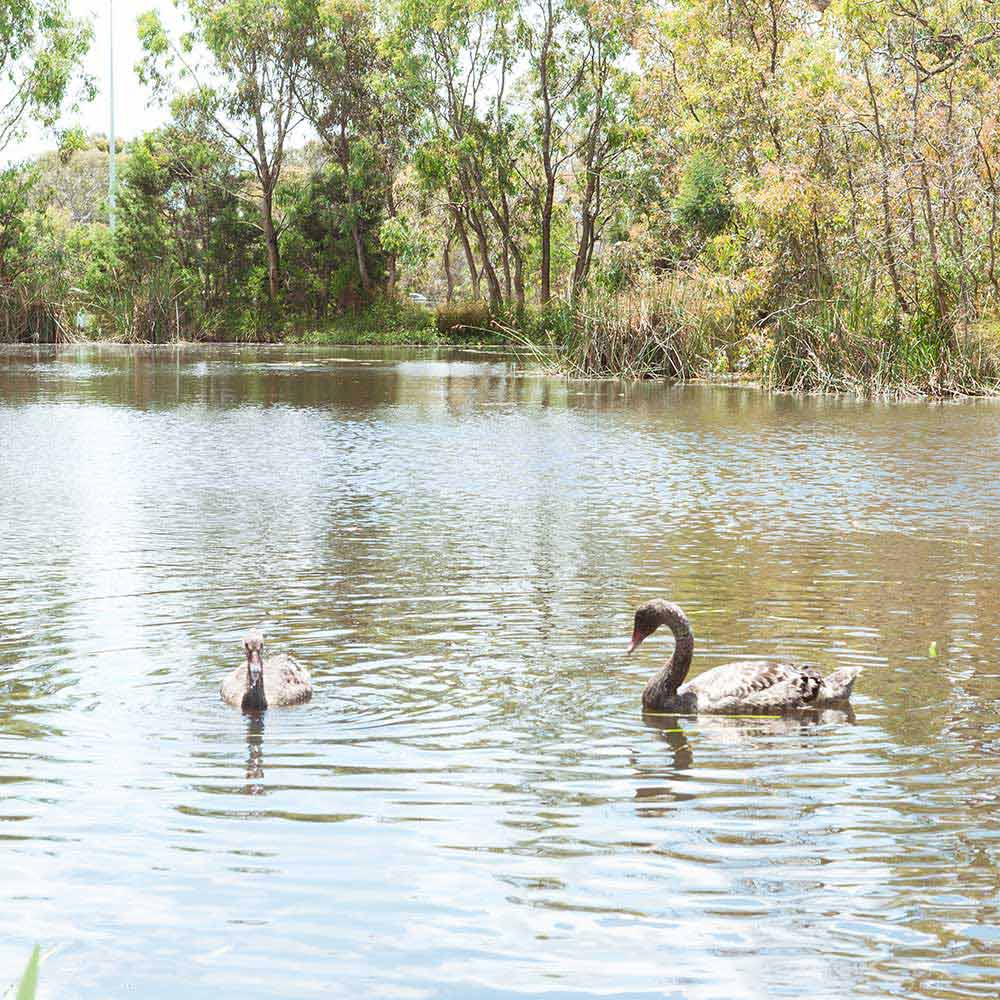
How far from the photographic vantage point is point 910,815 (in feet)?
18.1

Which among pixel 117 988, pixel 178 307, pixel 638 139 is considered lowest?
pixel 117 988

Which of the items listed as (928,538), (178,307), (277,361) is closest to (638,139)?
(277,361)

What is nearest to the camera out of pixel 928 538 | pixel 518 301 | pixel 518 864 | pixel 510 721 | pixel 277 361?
pixel 518 864

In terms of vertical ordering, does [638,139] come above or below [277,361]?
above

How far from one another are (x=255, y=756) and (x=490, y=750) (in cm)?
93

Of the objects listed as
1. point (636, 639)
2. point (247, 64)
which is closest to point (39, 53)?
point (247, 64)

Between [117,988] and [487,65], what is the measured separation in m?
53.9

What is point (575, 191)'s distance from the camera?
60250 mm

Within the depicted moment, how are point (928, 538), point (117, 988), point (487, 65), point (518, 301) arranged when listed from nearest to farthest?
point (117, 988) < point (928, 538) < point (487, 65) < point (518, 301)

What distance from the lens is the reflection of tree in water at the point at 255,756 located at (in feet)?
19.3

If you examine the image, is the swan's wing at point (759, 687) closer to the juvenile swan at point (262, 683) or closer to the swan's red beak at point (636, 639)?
the swan's red beak at point (636, 639)

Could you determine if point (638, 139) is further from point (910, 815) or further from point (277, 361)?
point (910, 815)

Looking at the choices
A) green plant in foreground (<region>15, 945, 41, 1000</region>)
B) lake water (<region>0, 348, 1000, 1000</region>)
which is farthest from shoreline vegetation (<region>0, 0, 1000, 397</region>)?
green plant in foreground (<region>15, 945, 41, 1000</region>)

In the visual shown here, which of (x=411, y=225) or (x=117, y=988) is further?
(x=411, y=225)
